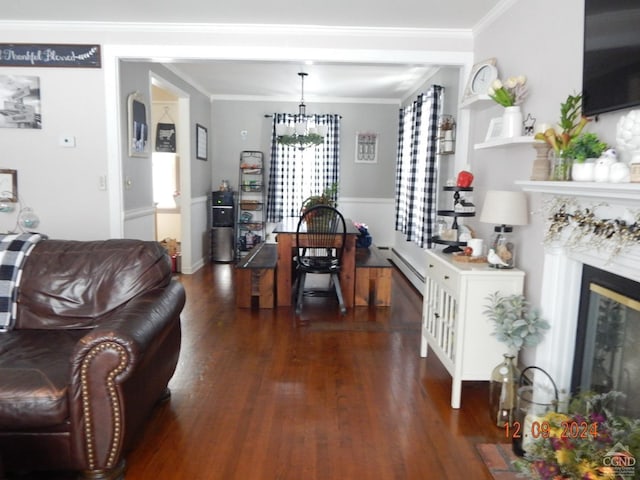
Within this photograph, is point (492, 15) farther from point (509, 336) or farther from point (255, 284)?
point (255, 284)

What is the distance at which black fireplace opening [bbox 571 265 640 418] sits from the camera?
1733 mm

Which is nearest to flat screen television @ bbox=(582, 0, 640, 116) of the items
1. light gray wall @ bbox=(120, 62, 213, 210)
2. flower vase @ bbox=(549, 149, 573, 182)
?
flower vase @ bbox=(549, 149, 573, 182)

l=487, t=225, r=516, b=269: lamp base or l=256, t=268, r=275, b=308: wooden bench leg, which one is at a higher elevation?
l=487, t=225, r=516, b=269: lamp base

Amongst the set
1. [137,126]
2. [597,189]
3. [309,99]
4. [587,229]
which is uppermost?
[309,99]

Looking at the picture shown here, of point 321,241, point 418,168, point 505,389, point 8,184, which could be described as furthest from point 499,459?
point 8,184

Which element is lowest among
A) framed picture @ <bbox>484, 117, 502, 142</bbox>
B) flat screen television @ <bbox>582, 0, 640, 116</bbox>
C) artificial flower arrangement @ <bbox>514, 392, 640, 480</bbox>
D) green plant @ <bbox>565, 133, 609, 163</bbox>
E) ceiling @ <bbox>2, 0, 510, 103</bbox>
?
artificial flower arrangement @ <bbox>514, 392, 640, 480</bbox>

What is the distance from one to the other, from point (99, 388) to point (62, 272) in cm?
96

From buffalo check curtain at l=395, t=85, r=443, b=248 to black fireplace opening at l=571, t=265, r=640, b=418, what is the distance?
87.9 inches

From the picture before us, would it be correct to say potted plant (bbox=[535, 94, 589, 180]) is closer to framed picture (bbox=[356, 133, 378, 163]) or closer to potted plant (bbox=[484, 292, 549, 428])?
potted plant (bbox=[484, 292, 549, 428])

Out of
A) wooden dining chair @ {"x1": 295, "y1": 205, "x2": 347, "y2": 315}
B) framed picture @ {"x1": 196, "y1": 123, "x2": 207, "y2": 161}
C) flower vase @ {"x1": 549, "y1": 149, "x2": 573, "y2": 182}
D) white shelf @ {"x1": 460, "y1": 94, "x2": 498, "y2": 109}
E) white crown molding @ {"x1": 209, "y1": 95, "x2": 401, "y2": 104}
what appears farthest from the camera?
white crown molding @ {"x1": 209, "y1": 95, "x2": 401, "y2": 104}

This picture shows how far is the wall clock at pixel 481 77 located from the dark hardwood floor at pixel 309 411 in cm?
188

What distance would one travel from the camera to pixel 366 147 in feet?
22.5

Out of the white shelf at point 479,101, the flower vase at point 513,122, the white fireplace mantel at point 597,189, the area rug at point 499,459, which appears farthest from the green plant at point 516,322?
the white shelf at point 479,101
